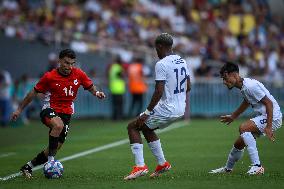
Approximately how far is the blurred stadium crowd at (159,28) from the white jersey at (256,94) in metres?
17.7

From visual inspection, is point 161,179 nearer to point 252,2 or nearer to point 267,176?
point 267,176

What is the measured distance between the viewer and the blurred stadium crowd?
1302 inches

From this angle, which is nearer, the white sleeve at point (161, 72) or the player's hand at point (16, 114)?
the white sleeve at point (161, 72)

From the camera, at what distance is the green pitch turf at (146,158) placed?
12852 mm

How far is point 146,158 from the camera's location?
17.3 metres

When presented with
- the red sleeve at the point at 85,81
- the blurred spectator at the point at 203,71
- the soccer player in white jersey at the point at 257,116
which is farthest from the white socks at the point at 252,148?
the blurred spectator at the point at 203,71

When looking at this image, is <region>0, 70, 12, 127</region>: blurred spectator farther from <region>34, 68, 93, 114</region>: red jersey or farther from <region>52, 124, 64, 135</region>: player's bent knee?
<region>52, 124, 64, 135</region>: player's bent knee

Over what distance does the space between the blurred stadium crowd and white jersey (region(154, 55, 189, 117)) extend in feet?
61.1

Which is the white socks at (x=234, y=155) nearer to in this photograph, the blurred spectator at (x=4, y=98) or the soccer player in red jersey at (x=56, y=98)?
the soccer player in red jersey at (x=56, y=98)

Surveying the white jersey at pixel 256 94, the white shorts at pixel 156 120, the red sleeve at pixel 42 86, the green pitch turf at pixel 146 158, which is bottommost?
the green pitch turf at pixel 146 158

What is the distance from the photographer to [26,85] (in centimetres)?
3100

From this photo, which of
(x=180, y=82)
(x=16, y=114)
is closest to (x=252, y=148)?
(x=180, y=82)

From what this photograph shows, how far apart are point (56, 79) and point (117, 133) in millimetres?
10177

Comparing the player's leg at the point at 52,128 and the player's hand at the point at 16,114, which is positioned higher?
the player's hand at the point at 16,114
